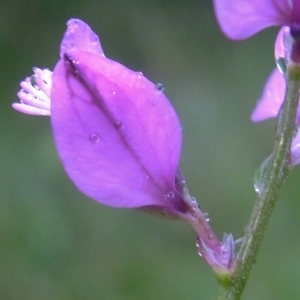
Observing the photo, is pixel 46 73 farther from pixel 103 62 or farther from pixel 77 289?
pixel 77 289

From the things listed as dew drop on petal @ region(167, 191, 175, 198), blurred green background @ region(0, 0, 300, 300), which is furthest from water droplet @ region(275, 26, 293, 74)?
blurred green background @ region(0, 0, 300, 300)

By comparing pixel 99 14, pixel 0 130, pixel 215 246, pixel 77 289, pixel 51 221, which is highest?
pixel 215 246

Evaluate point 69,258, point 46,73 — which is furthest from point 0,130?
point 46,73

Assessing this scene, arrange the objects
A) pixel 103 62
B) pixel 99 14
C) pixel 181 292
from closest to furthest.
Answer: pixel 103 62, pixel 181 292, pixel 99 14

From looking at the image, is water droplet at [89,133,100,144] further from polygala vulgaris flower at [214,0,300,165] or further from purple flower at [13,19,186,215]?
polygala vulgaris flower at [214,0,300,165]

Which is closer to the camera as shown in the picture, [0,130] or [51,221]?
[51,221]

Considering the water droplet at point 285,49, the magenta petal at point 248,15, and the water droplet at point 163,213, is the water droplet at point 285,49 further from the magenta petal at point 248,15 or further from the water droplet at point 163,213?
the water droplet at point 163,213

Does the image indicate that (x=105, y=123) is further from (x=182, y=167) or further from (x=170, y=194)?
(x=182, y=167)

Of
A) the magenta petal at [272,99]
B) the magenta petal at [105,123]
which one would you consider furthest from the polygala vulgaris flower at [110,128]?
the magenta petal at [272,99]
